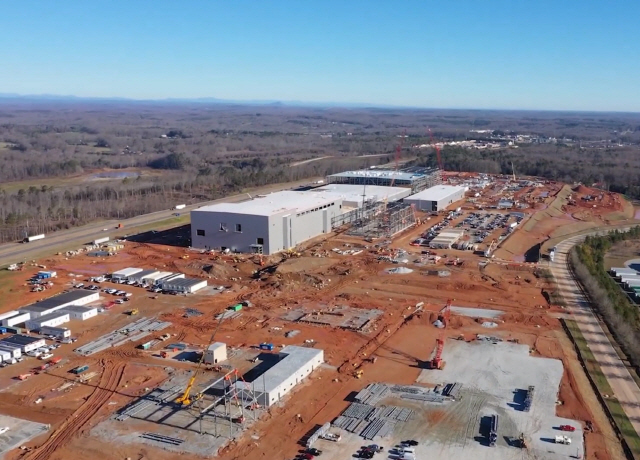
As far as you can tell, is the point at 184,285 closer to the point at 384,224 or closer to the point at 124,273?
the point at 124,273

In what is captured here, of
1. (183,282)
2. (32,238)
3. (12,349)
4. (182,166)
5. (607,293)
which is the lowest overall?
(182,166)

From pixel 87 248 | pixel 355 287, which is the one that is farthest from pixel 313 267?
pixel 87 248

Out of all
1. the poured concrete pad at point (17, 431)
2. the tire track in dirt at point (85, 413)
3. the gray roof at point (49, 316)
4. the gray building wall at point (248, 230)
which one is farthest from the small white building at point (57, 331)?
the gray building wall at point (248, 230)

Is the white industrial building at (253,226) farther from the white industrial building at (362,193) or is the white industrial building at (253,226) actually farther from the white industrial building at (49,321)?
the white industrial building at (49,321)

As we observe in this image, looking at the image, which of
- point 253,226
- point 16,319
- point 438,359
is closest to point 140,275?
point 16,319

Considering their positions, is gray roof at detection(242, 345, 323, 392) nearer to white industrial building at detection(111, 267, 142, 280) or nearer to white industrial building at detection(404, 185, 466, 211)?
white industrial building at detection(111, 267, 142, 280)
